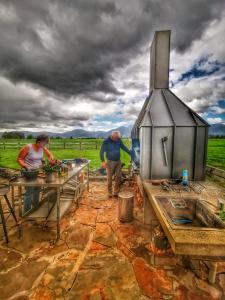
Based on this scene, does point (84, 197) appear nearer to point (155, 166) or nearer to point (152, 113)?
point (155, 166)

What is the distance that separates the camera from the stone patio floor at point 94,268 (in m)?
2.09

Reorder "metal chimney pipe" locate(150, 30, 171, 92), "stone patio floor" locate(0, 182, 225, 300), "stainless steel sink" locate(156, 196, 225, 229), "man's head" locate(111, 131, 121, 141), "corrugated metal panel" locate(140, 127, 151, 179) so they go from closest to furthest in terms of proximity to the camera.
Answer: "stone patio floor" locate(0, 182, 225, 300)
"stainless steel sink" locate(156, 196, 225, 229)
"corrugated metal panel" locate(140, 127, 151, 179)
"metal chimney pipe" locate(150, 30, 171, 92)
"man's head" locate(111, 131, 121, 141)

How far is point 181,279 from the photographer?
7.49 feet

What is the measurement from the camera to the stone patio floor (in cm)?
209

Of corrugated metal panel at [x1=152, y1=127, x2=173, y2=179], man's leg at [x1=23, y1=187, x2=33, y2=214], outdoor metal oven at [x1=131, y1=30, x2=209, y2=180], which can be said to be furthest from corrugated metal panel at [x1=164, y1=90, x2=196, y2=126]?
man's leg at [x1=23, y1=187, x2=33, y2=214]

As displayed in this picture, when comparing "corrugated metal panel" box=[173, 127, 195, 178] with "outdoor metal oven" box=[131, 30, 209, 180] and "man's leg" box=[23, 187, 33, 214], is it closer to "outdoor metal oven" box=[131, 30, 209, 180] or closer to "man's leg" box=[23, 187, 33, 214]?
"outdoor metal oven" box=[131, 30, 209, 180]

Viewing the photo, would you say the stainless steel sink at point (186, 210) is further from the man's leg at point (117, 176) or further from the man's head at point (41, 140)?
the man's head at point (41, 140)

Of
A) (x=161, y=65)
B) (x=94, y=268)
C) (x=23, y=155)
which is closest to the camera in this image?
(x=94, y=268)

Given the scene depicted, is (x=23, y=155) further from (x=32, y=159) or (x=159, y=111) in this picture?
(x=159, y=111)

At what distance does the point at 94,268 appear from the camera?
8.20ft

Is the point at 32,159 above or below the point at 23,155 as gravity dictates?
below

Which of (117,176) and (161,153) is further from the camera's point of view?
(117,176)

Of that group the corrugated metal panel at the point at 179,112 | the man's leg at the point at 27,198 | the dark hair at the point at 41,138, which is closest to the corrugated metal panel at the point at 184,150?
the corrugated metal panel at the point at 179,112

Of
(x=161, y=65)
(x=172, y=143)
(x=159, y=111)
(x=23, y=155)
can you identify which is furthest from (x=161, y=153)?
(x=23, y=155)
